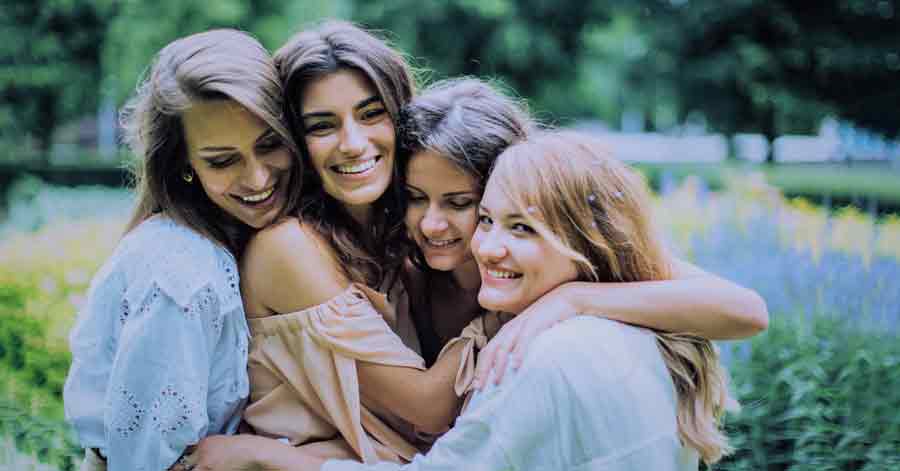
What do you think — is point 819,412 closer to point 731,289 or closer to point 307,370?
point 731,289

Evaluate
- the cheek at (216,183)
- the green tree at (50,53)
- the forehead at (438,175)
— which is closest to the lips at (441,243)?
the forehead at (438,175)

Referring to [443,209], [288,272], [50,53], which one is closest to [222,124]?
[288,272]

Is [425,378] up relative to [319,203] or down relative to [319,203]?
down

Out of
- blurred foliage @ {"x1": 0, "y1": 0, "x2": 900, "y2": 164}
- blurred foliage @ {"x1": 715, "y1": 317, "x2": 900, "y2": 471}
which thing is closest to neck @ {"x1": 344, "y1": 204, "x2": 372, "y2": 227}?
blurred foliage @ {"x1": 715, "y1": 317, "x2": 900, "y2": 471}

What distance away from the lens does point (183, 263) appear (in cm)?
240

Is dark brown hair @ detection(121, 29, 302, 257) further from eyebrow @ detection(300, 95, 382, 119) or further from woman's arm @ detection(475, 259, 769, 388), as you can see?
woman's arm @ detection(475, 259, 769, 388)

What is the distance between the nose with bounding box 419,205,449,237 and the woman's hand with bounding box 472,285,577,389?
0.47m

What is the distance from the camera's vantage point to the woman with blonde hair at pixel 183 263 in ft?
7.57

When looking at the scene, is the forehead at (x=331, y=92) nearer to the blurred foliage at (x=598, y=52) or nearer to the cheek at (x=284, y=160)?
the cheek at (x=284, y=160)

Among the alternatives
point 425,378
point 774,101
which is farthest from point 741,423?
point 774,101

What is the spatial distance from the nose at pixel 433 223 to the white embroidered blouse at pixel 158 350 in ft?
1.80

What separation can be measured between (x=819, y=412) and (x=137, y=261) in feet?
8.02

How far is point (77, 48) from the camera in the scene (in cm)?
1264

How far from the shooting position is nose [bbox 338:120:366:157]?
105 inches
